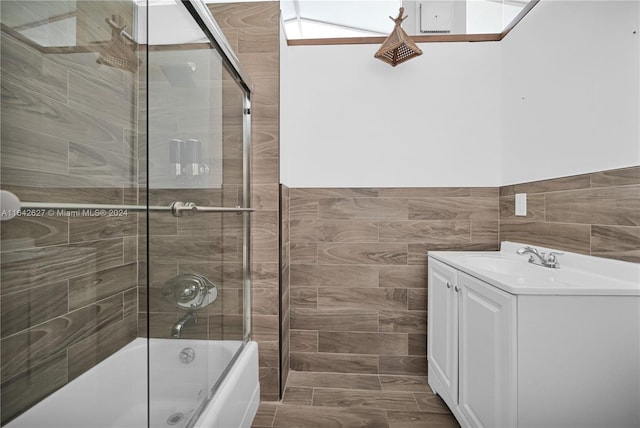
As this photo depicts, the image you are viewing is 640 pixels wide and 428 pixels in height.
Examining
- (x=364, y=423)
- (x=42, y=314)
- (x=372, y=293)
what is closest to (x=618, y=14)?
(x=372, y=293)

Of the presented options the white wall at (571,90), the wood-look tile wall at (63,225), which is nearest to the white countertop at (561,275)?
the white wall at (571,90)

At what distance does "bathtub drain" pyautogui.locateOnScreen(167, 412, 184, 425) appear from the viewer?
103 cm

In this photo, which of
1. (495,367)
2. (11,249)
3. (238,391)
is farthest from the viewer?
(238,391)

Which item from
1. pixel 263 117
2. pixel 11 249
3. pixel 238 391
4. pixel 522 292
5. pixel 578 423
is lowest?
pixel 238 391

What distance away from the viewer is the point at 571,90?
1615mm

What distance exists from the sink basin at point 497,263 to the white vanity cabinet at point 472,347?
0.20m

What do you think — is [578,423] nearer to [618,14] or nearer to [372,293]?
[372,293]

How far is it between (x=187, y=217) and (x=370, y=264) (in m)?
1.43

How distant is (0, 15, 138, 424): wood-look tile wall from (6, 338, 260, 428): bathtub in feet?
0.15

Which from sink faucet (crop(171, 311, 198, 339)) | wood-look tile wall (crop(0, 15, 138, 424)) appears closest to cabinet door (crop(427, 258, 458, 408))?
sink faucet (crop(171, 311, 198, 339))

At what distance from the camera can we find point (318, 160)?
2311 mm

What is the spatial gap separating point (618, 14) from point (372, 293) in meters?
1.84

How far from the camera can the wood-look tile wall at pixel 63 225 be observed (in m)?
0.82

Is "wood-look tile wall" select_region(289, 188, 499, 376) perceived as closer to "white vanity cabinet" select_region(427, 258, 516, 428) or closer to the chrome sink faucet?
"white vanity cabinet" select_region(427, 258, 516, 428)
